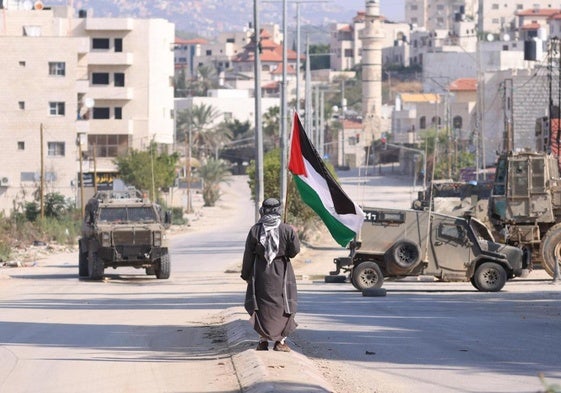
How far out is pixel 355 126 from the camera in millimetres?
160250

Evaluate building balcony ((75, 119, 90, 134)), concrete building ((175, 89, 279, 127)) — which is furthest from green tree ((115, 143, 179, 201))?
concrete building ((175, 89, 279, 127))

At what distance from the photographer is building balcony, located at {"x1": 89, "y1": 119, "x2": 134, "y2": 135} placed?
97562 millimetres

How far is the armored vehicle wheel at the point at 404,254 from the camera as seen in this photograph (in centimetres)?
2875

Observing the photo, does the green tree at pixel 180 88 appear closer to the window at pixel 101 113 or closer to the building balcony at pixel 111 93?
the window at pixel 101 113

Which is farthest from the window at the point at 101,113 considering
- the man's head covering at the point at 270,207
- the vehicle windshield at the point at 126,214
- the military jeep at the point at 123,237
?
the man's head covering at the point at 270,207

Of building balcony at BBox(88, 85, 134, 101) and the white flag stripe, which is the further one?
building balcony at BBox(88, 85, 134, 101)

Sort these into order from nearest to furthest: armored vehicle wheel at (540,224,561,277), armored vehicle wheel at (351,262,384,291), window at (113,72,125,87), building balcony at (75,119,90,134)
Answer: armored vehicle wheel at (351,262,384,291) → armored vehicle wheel at (540,224,561,277) → building balcony at (75,119,90,134) → window at (113,72,125,87)

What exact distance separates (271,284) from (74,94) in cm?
7364

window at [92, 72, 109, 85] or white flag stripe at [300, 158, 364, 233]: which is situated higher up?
window at [92, 72, 109, 85]

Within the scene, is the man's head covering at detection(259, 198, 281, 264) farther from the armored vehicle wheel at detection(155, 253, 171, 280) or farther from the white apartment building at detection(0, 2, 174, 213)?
the white apartment building at detection(0, 2, 174, 213)

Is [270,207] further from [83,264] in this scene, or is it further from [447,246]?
[83,264]

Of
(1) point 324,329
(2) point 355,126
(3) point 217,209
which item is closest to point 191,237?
(3) point 217,209

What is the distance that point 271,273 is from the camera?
568 inches

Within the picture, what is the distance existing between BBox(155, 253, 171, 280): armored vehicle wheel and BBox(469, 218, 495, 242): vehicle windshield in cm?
815
